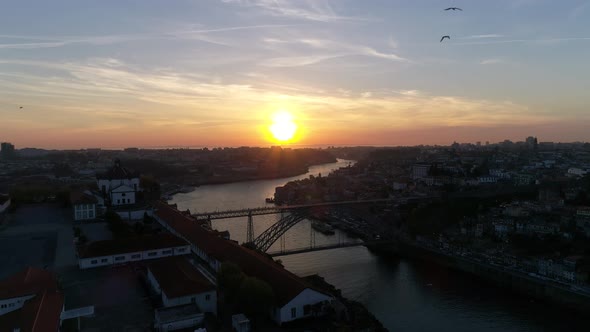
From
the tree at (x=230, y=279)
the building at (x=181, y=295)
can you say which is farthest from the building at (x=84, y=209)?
the tree at (x=230, y=279)

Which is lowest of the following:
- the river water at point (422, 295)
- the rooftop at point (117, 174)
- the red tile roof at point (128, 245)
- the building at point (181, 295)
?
the river water at point (422, 295)

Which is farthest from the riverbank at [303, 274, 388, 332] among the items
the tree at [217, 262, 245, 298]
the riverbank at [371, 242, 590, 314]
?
the riverbank at [371, 242, 590, 314]

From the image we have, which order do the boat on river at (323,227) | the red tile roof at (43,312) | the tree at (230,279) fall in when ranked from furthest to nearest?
the boat on river at (323,227)
the tree at (230,279)
the red tile roof at (43,312)

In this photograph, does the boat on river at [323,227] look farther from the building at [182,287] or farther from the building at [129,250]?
the building at [182,287]

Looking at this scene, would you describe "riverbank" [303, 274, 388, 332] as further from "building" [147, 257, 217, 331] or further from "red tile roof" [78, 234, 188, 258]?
"red tile roof" [78, 234, 188, 258]

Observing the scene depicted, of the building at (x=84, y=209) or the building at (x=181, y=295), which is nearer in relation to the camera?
the building at (x=181, y=295)

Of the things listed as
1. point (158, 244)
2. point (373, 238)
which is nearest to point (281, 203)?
point (373, 238)
